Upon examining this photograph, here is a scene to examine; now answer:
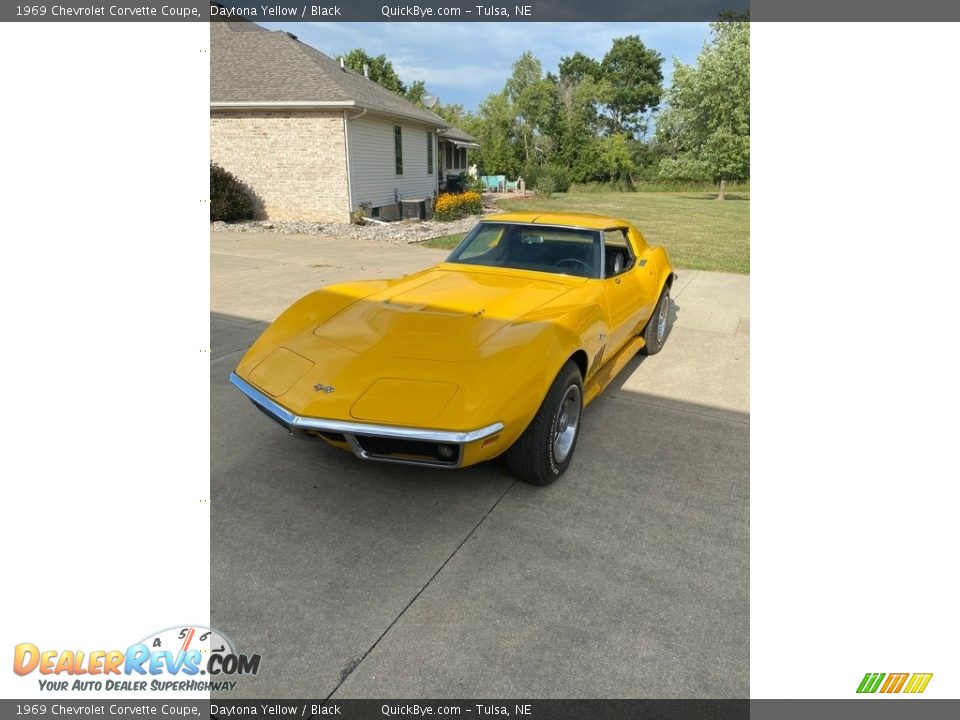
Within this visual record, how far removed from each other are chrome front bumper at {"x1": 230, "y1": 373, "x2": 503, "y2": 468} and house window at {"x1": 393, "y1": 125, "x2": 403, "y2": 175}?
1696 centimetres

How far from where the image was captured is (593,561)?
98.1 inches

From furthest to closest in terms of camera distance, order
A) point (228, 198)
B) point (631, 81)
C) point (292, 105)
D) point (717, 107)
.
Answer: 1. point (631, 81)
2. point (717, 107)
3. point (228, 198)
4. point (292, 105)

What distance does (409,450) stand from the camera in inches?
98.3

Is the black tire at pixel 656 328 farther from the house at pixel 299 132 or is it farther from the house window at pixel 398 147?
the house window at pixel 398 147

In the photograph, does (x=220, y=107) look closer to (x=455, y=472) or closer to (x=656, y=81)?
(x=455, y=472)

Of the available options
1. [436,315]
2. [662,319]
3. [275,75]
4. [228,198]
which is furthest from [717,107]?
[436,315]

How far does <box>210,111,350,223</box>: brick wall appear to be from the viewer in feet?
49.9

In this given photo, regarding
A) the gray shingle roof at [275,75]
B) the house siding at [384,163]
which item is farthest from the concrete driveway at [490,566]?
the gray shingle roof at [275,75]

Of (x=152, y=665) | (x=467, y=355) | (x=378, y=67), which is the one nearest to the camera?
(x=152, y=665)
